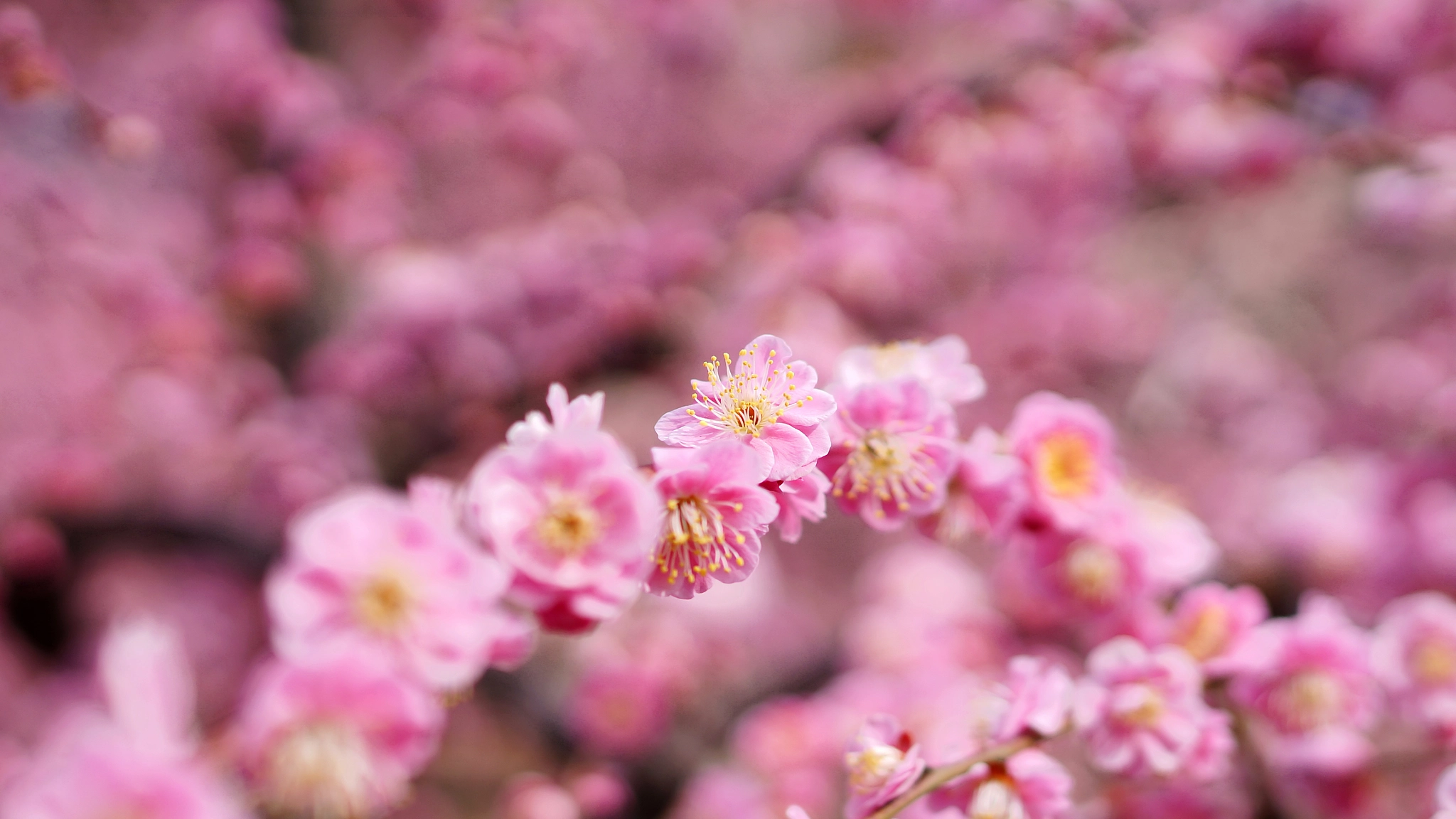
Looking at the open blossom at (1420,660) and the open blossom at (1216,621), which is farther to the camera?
the open blossom at (1420,660)

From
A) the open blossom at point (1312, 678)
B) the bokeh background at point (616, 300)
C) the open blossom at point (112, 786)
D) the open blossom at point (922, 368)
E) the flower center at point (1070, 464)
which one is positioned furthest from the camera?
the bokeh background at point (616, 300)

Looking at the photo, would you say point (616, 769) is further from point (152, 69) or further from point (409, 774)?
point (152, 69)

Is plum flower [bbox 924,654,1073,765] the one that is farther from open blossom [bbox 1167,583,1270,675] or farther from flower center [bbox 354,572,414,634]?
flower center [bbox 354,572,414,634]

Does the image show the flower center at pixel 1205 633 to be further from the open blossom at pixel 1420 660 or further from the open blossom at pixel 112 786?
the open blossom at pixel 112 786

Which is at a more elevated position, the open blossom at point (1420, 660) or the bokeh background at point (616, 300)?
the bokeh background at point (616, 300)

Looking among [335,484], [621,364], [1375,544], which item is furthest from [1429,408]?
[335,484]

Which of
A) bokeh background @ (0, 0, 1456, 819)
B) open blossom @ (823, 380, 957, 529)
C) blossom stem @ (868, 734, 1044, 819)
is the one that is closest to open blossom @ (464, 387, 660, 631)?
open blossom @ (823, 380, 957, 529)

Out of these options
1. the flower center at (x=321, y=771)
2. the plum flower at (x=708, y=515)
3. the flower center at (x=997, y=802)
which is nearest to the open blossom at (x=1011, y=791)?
the flower center at (x=997, y=802)

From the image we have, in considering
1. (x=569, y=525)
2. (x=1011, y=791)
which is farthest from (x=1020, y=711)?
(x=569, y=525)

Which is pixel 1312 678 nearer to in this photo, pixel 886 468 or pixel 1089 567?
pixel 1089 567
